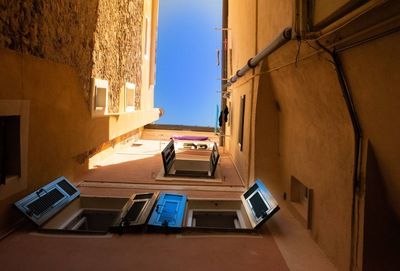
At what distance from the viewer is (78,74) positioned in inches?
181

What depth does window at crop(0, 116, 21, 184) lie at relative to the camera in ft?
9.98

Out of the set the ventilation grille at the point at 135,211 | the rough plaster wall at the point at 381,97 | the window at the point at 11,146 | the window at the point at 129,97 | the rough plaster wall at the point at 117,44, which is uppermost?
the rough plaster wall at the point at 117,44

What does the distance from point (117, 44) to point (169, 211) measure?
452 cm

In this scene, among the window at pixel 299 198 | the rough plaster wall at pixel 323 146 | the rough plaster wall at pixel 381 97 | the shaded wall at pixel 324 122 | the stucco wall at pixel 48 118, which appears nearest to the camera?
the rough plaster wall at pixel 381 97

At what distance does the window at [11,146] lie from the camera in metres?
3.04

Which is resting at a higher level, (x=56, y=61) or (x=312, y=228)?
(x=56, y=61)

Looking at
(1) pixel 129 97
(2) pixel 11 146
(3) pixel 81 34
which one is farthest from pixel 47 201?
(1) pixel 129 97

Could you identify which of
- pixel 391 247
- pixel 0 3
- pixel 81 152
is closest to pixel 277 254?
pixel 391 247

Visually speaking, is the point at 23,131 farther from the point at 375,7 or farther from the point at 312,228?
the point at 375,7

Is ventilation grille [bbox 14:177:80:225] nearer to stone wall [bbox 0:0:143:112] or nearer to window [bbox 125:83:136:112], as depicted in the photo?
stone wall [bbox 0:0:143:112]

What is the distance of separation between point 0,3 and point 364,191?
3126 mm

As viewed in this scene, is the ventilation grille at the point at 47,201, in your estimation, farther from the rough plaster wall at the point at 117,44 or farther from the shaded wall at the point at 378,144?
the shaded wall at the point at 378,144

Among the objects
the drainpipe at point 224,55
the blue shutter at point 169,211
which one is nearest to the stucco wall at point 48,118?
the blue shutter at point 169,211

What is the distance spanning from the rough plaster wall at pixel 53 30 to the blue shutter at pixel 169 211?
2.01 m
